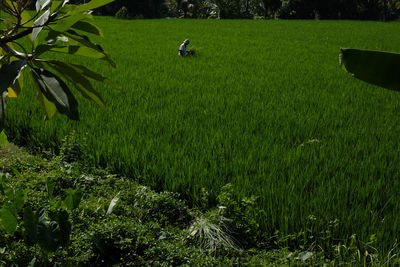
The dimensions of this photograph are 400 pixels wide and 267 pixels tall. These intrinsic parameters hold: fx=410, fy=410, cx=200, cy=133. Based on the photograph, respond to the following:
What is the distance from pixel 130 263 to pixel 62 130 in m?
1.67

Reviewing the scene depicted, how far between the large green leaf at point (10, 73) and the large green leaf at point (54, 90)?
0.08 metres

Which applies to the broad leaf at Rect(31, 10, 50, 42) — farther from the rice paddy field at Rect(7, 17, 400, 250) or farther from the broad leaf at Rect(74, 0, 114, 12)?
the rice paddy field at Rect(7, 17, 400, 250)

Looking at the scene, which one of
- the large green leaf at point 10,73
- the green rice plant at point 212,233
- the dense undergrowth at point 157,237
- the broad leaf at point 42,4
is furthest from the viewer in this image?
the green rice plant at point 212,233

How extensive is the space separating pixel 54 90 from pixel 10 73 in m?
0.11

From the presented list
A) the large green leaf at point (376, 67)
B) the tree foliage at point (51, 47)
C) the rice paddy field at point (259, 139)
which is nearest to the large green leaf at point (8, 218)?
the tree foliage at point (51, 47)

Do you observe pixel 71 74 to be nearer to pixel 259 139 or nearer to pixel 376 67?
pixel 376 67

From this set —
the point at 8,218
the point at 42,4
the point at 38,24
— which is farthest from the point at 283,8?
the point at 38,24

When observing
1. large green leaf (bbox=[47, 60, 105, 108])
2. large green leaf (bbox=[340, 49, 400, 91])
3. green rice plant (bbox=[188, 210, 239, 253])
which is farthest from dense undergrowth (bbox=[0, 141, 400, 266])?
large green leaf (bbox=[340, 49, 400, 91])

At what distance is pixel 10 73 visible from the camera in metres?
0.83

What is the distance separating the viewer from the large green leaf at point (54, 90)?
91cm

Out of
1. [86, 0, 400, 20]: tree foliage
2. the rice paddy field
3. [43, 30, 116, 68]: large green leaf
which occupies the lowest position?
the rice paddy field

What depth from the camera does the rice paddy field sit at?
7.08 ft

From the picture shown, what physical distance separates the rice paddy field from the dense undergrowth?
0.29ft

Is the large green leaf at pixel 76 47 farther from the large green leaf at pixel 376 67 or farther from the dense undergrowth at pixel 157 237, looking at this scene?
the dense undergrowth at pixel 157 237
